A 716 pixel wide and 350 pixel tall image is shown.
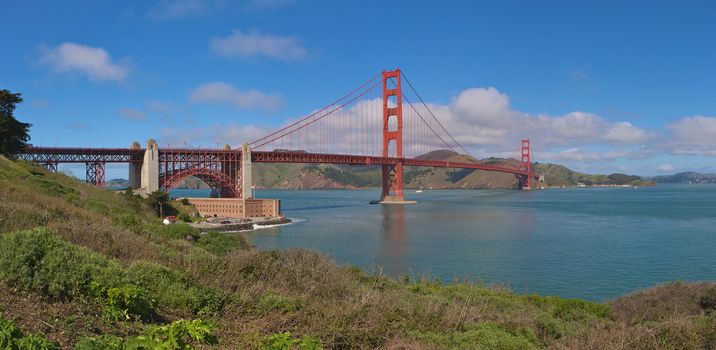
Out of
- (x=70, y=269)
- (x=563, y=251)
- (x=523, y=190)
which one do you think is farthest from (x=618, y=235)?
(x=523, y=190)

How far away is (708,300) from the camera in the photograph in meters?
13.4

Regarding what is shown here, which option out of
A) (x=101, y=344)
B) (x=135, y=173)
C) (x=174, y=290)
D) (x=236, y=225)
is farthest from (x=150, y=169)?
(x=101, y=344)

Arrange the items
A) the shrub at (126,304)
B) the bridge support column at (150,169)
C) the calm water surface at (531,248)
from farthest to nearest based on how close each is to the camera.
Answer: the bridge support column at (150,169) < the calm water surface at (531,248) < the shrub at (126,304)

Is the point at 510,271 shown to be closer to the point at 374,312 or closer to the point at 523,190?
the point at 374,312

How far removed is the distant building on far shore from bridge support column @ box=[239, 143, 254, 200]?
16.0 feet

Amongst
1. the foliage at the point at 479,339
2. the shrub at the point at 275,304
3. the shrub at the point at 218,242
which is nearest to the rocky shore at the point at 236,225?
the shrub at the point at 218,242

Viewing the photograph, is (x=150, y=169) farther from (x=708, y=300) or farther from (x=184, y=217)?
(x=708, y=300)

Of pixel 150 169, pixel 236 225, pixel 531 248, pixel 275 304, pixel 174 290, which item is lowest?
pixel 531 248

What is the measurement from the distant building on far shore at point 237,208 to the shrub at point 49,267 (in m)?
46.1

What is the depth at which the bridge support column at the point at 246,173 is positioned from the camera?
5884 centimetres

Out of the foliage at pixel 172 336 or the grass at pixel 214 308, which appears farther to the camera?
the grass at pixel 214 308

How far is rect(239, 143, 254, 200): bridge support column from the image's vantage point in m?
58.8

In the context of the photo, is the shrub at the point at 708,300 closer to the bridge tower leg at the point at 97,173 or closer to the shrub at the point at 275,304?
the shrub at the point at 275,304

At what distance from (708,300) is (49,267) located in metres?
14.8
